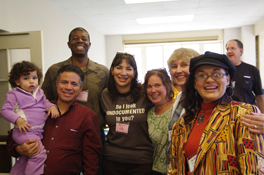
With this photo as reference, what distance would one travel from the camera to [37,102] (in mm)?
1695

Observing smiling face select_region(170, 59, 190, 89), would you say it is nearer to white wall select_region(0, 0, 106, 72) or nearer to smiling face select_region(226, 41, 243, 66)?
smiling face select_region(226, 41, 243, 66)

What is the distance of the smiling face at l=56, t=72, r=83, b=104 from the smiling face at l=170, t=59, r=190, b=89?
889mm

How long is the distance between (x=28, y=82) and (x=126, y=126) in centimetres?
98

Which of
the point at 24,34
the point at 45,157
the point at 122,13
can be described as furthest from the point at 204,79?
the point at 122,13

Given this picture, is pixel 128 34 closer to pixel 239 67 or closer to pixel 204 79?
pixel 239 67

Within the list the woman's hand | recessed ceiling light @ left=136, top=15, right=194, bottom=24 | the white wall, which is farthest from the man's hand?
recessed ceiling light @ left=136, top=15, right=194, bottom=24

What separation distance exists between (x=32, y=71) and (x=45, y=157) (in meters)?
0.77

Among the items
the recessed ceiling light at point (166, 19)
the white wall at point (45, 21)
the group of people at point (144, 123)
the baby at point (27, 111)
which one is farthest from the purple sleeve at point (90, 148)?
the recessed ceiling light at point (166, 19)

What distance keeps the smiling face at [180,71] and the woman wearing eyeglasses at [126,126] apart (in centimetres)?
38

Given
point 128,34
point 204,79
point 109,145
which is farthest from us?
point 128,34

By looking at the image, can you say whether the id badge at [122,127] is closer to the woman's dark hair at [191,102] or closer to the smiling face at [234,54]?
the woman's dark hair at [191,102]

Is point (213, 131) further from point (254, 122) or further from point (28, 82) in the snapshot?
point (28, 82)

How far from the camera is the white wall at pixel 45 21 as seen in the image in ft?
10.0

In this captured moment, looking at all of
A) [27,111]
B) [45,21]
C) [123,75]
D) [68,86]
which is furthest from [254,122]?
[45,21]
